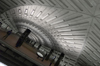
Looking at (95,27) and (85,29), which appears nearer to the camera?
(95,27)

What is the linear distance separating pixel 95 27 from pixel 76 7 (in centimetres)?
278

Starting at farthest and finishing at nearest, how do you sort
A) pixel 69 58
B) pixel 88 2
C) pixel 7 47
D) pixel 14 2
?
pixel 69 58 → pixel 14 2 → pixel 7 47 → pixel 88 2

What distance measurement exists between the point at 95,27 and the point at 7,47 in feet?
30.8

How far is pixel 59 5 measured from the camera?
26.7ft

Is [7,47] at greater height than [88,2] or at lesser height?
lesser

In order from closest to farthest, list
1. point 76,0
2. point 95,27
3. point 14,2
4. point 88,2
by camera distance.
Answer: point 88,2
point 76,0
point 95,27
point 14,2

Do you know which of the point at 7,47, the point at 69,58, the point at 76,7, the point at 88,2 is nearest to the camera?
the point at 88,2

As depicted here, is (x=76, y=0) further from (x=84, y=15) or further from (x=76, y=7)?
(x=84, y=15)

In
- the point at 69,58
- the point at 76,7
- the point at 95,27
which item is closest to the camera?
the point at 76,7

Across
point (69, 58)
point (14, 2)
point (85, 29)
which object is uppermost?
point (85, 29)

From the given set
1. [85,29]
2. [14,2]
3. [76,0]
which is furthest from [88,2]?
[14,2]

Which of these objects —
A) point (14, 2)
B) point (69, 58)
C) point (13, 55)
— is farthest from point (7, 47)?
point (69, 58)

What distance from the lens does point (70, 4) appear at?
23.6 feet

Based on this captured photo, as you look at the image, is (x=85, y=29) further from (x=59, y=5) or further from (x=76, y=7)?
(x=59, y=5)
